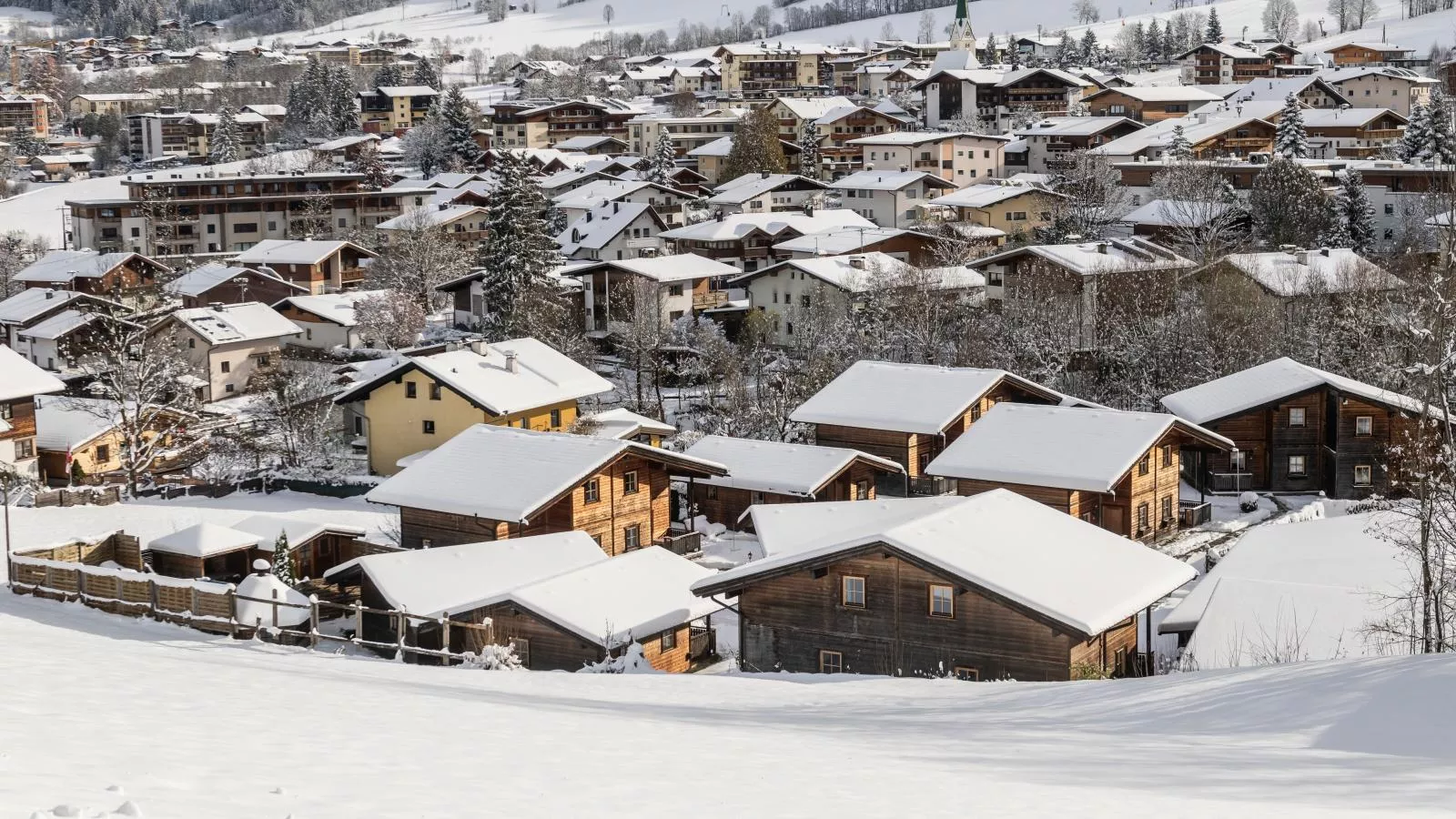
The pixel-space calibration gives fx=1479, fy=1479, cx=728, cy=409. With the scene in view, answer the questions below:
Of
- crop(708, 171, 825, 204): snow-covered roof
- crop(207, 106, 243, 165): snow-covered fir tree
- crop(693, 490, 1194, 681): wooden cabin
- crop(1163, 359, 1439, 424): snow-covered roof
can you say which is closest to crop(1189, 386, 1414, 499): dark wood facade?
crop(1163, 359, 1439, 424): snow-covered roof

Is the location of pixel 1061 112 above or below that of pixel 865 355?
above

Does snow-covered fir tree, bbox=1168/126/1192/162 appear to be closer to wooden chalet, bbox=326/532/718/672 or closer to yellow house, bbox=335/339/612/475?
yellow house, bbox=335/339/612/475

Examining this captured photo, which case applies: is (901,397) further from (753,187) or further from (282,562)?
(753,187)

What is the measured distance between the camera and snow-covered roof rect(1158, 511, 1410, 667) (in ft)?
62.0

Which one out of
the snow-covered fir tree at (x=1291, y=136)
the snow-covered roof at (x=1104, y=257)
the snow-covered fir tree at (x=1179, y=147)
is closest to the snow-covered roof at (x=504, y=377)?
the snow-covered roof at (x=1104, y=257)

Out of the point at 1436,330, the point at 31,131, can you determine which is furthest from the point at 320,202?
the point at 1436,330

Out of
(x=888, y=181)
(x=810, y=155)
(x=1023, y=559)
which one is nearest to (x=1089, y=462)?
(x=1023, y=559)

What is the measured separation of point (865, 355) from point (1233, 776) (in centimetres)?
3897

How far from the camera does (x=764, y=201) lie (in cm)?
7731

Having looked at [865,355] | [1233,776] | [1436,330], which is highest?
[1436,330]

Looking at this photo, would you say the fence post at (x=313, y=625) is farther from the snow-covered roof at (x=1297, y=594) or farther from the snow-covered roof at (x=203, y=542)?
the snow-covered roof at (x=1297, y=594)

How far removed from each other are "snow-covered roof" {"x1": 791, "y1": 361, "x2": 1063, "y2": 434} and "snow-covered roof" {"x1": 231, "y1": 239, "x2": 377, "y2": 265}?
3921cm

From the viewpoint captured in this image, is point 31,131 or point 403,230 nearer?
point 403,230

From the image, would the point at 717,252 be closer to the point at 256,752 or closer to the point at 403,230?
the point at 403,230
